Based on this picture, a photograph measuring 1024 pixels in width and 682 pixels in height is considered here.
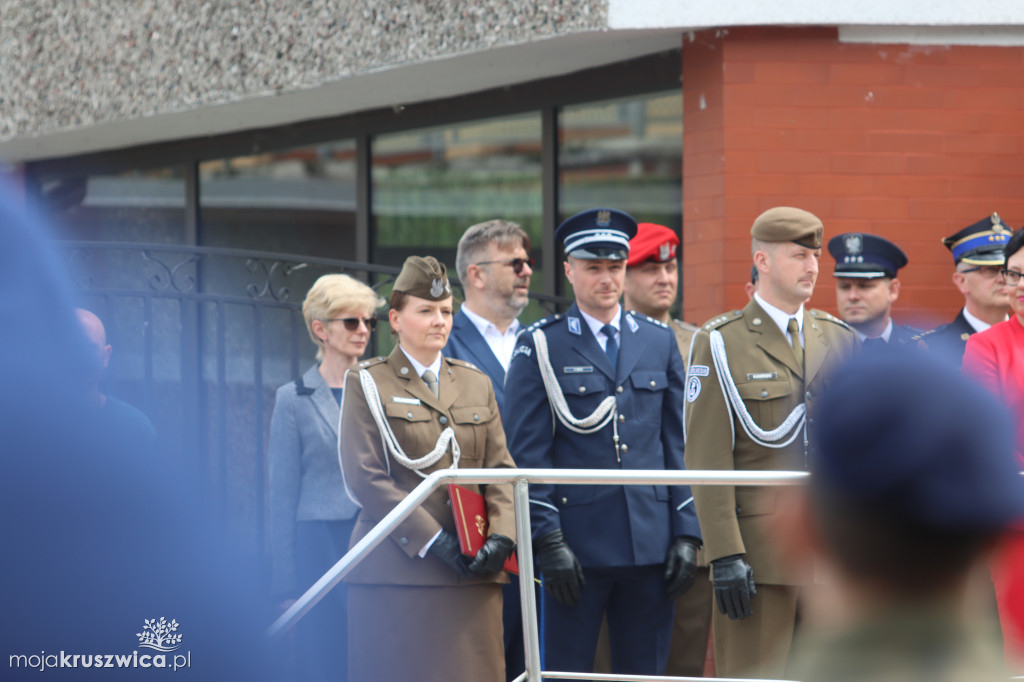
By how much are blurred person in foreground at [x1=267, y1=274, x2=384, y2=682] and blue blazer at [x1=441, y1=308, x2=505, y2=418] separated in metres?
0.34

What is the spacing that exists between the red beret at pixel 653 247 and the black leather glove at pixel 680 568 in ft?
4.26

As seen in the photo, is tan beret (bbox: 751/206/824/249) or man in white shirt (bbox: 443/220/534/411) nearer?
tan beret (bbox: 751/206/824/249)

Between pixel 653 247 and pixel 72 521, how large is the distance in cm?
380

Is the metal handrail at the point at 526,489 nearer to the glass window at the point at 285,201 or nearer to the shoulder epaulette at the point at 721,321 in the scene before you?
the shoulder epaulette at the point at 721,321

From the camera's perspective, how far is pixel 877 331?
185 inches

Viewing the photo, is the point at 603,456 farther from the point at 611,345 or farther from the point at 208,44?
the point at 208,44

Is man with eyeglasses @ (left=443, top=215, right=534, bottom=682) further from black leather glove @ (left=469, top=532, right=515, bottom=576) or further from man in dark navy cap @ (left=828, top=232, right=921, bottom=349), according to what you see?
man in dark navy cap @ (left=828, top=232, right=921, bottom=349)

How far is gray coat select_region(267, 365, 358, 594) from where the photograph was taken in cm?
442

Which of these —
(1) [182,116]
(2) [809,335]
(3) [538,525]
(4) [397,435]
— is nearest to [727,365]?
(2) [809,335]

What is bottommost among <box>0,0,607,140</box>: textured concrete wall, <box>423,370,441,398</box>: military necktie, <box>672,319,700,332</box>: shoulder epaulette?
<box>423,370,441,398</box>: military necktie

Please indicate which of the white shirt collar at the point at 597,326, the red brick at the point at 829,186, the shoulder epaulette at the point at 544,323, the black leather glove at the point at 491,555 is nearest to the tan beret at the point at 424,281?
the shoulder epaulette at the point at 544,323

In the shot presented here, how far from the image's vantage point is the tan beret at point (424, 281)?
4.02 m

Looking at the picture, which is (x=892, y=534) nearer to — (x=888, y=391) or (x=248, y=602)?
(x=888, y=391)

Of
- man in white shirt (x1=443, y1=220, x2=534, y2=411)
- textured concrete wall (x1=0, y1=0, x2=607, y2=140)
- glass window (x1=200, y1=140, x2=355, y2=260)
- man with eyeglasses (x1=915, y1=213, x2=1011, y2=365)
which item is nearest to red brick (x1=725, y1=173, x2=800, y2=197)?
man with eyeglasses (x1=915, y1=213, x2=1011, y2=365)
